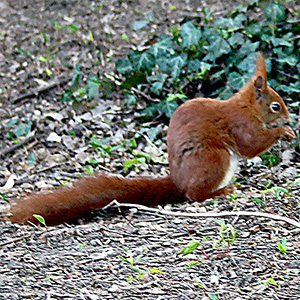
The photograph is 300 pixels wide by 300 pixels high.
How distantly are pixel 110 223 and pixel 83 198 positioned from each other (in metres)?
0.22

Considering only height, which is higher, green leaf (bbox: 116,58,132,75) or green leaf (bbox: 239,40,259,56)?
green leaf (bbox: 239,40,259,56)

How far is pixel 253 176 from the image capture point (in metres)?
3.97

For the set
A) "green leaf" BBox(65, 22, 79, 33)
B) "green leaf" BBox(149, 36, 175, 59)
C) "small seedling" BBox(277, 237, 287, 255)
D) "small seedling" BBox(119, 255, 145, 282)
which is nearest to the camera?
"small seedling" BBox(119, 255, 145, 282)

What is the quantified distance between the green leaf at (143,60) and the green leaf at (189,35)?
324 millimetres

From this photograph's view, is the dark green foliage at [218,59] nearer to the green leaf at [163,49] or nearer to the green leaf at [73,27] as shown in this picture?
the green leaf at [163,49]

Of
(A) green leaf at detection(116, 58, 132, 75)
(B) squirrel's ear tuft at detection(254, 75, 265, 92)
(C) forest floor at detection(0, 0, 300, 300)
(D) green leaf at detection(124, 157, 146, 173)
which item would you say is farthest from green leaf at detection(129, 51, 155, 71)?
(B) squirrel's ear tuft at detection(254, 75, 265, 92)

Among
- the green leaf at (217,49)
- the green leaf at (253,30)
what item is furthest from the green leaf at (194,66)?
the green leaf at (253,30)

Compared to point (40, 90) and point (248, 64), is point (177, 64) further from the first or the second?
point (40, 90)

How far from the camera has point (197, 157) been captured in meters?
3.46

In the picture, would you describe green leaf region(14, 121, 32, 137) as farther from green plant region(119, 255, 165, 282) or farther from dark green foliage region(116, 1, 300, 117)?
green plant region(119, 255, 165, 282)

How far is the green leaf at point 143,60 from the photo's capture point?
189 inches

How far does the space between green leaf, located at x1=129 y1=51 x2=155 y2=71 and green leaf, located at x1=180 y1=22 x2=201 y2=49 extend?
0.32 metres

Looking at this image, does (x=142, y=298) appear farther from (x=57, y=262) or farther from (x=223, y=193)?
(x=223, y=193)

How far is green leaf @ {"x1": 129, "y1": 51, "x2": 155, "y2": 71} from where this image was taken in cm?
479
